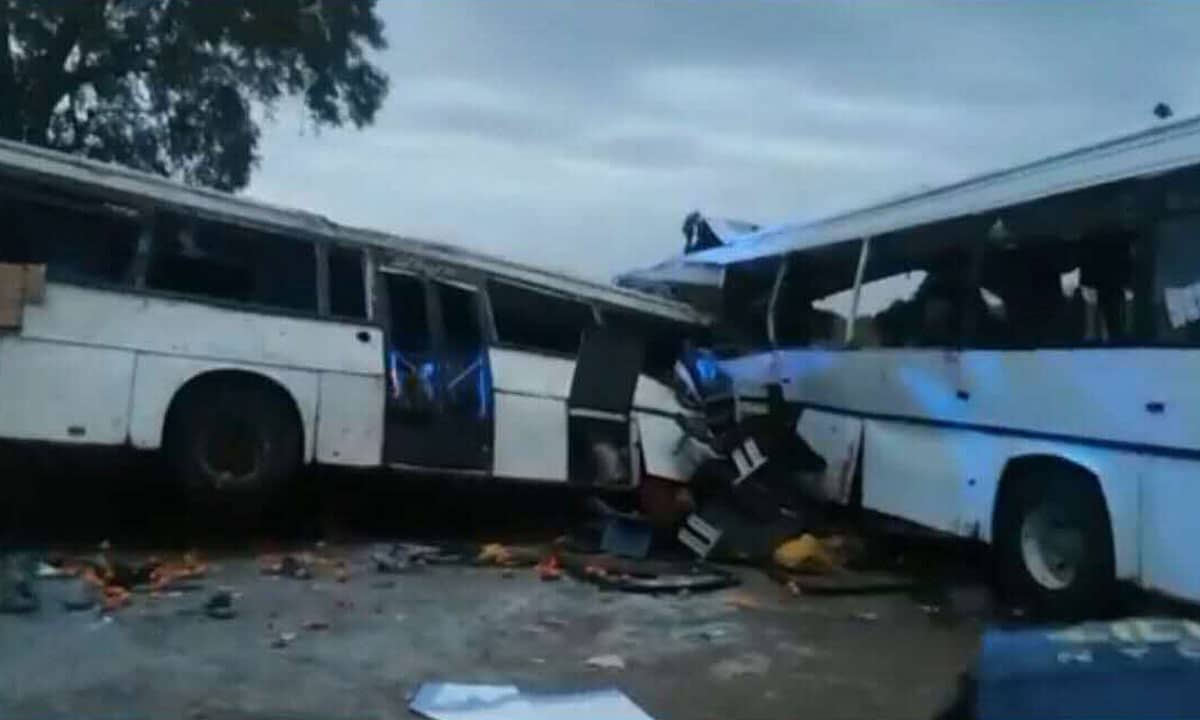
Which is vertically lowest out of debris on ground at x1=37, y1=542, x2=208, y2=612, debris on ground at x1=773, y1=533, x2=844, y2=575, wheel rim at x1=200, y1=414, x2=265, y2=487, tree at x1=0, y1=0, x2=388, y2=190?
debris on ground at x1=37, y1=542, x2=208, y2=612

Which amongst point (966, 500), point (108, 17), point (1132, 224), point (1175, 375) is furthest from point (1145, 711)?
point (108, 17)

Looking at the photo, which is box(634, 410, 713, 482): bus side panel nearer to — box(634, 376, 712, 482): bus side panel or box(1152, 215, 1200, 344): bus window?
box(634, 376, 712, 482): bus side panel

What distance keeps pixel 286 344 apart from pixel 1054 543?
15.9 feet

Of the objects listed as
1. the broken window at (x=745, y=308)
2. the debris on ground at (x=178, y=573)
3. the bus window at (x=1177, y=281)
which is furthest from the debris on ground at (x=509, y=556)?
the bus window at (x=1177, y=281)

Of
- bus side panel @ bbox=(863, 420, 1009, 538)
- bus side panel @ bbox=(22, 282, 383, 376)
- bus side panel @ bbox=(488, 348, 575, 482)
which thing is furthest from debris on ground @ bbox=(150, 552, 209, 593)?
bus side panel @ bbox=(863, 420, 1009, 538)

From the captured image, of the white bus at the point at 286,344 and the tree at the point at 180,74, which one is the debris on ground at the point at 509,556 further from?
the tree at the point at 180,74

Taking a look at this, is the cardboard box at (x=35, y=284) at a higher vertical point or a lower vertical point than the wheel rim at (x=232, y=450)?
higher

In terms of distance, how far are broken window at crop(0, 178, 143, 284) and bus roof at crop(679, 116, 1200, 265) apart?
190 inches

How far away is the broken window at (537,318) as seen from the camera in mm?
10344

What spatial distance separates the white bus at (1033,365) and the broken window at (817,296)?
0.02 m

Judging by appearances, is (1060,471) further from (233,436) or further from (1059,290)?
(233,436)

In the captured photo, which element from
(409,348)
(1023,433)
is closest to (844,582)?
(1023,433)

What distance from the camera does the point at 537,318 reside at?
10484 millimetres

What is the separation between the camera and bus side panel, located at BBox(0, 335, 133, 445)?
880cm
